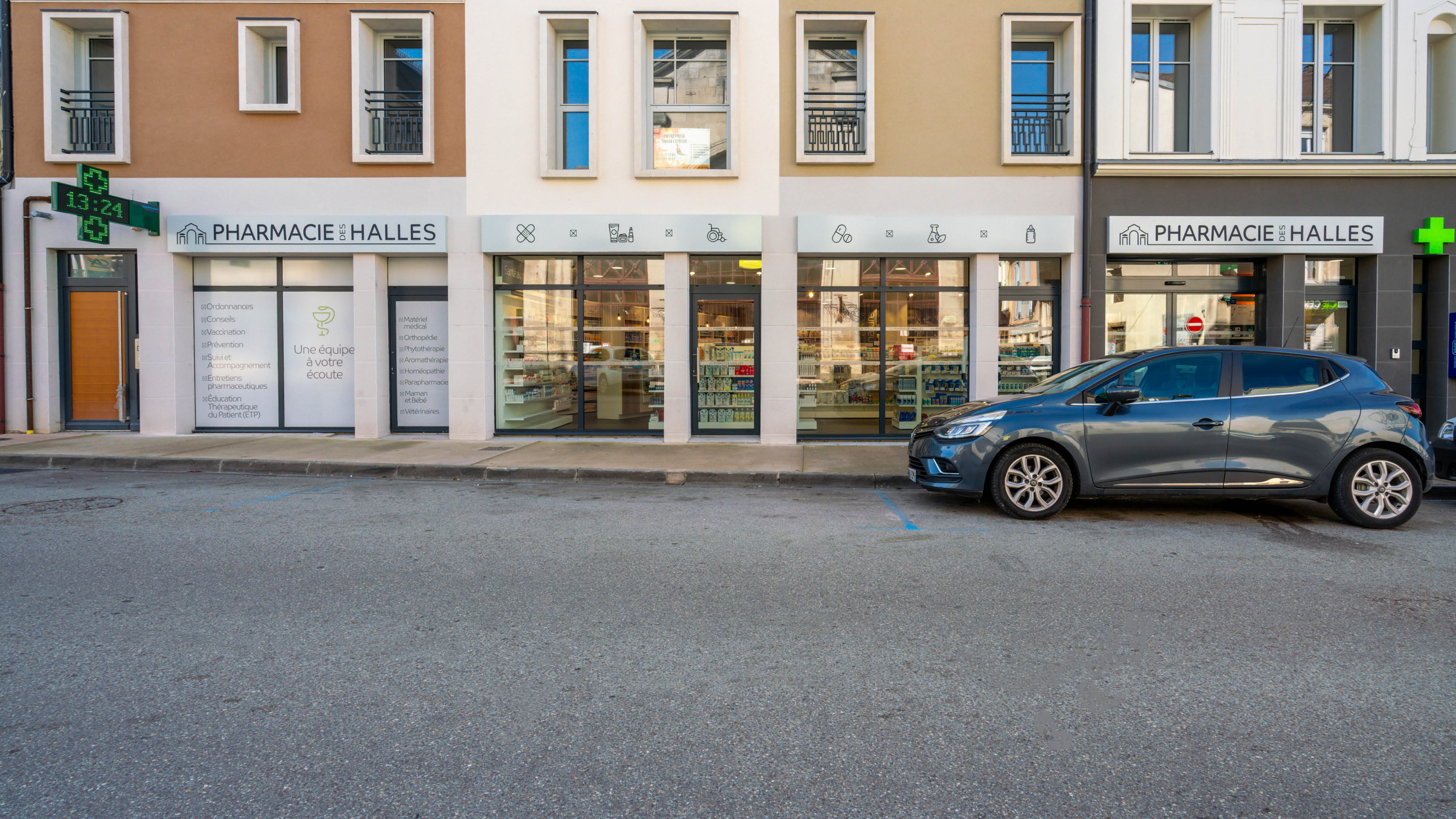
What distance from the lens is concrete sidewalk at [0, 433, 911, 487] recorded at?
948cm

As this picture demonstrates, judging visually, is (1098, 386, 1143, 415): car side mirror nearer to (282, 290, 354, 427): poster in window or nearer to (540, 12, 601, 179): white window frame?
(540, 12, 601, 179): white window frame

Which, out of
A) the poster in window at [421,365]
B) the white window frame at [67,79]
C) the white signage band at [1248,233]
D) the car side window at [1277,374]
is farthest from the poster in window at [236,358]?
the white signage band at [1248,233]

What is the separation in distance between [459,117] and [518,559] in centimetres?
925

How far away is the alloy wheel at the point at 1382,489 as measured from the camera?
681 centimetres

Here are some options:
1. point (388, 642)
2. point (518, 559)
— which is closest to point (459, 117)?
point (518, 559)

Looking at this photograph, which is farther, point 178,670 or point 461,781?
point 178,670

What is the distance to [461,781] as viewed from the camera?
2676 mm

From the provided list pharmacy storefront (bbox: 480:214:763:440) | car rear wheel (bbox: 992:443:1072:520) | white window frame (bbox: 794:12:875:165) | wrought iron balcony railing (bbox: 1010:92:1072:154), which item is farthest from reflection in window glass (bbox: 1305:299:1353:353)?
pharmacy storefront (bbox: 480:214:763:440)

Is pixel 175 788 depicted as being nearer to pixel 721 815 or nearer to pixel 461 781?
pixel 461 781

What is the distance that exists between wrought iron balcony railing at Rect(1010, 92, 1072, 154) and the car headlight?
7053mm

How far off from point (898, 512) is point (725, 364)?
18.6 feet

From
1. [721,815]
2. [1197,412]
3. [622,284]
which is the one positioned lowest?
[721,815]

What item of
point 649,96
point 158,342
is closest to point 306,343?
point 158,342

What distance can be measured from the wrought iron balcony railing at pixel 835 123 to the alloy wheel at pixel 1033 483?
705cm
